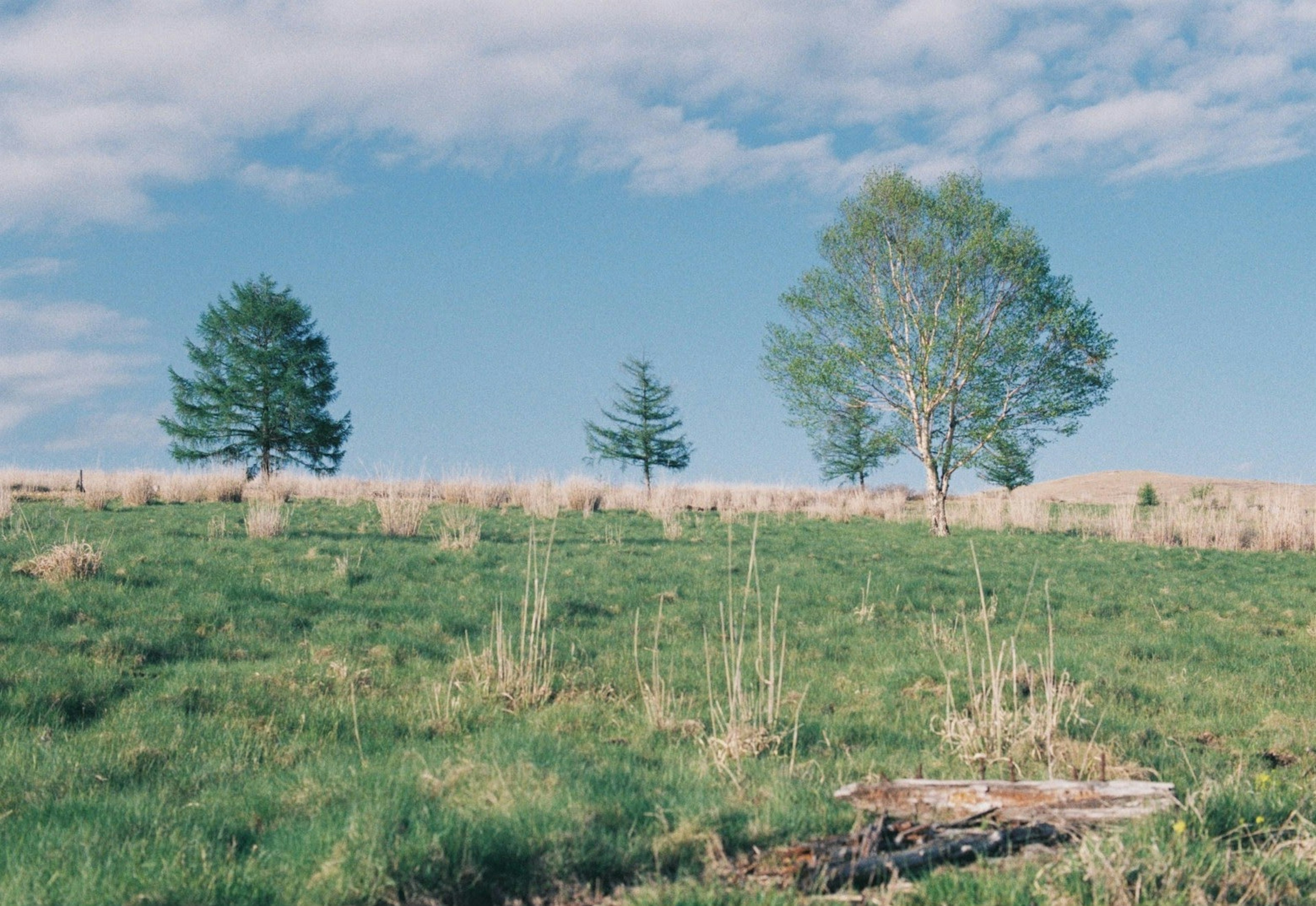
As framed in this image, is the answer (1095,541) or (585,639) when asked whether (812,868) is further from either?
A: (1095,541)

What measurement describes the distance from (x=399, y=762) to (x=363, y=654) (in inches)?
130

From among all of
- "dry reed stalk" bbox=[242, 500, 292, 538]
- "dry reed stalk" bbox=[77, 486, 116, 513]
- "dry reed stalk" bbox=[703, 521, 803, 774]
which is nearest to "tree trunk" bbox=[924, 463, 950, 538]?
"dry reed stalk" bbox=[242, 500, 292, 538]

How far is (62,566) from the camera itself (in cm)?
1099

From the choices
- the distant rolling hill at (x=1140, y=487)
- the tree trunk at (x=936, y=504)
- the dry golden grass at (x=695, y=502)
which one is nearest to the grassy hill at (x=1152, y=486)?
the distant rolling hill at (x=1140, y=487)

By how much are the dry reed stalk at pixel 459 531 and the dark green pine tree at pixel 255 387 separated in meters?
26.2

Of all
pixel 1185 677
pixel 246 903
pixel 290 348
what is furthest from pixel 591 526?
pixel 290 348

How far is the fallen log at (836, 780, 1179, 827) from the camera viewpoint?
4.75m

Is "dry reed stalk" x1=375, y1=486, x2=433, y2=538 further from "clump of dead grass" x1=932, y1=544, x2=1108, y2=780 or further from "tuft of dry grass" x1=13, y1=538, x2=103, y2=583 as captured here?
"clump of dead grass" x1=932, y1=544, x2=1108, y2=780

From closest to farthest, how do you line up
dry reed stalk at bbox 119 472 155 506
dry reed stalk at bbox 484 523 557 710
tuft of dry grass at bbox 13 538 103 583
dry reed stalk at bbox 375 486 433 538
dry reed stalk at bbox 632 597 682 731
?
1. dry reed stalk at bbox 632 597 682 731
2. dry reed stalk at bbox 484 523 557 710
3. tuft of dry grass at bbox 13 538 103 583
4. dry reed stalk at bbox 375 486 433 538
5. dry reed stalk at bbox 119 472 155 506

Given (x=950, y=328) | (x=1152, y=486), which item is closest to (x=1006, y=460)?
(x=950, y=328)

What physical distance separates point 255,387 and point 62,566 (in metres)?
35.2

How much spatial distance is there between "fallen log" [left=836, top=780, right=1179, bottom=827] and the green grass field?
203 mm

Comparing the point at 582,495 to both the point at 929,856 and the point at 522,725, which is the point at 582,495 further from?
the point at 929,856

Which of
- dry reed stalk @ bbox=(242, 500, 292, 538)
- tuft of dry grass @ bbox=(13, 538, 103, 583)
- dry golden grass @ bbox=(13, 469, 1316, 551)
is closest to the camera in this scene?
tuft of dry grass @ bbox=(13, 538, 103, 583)
